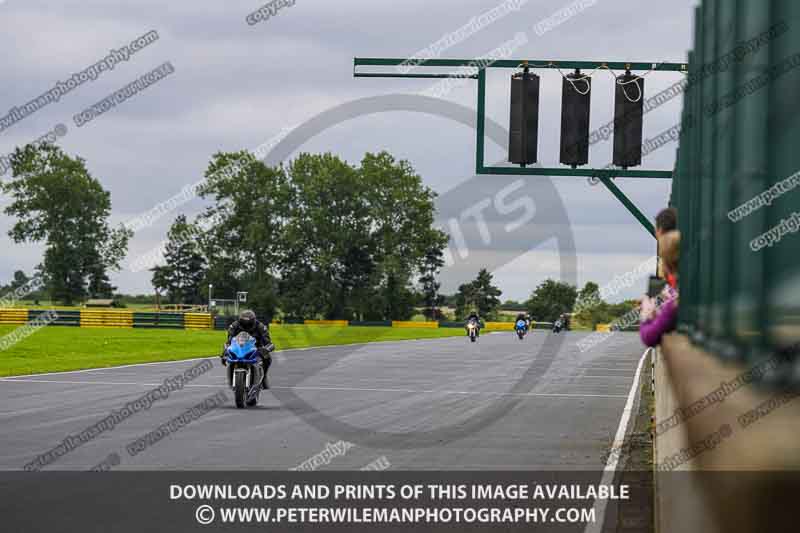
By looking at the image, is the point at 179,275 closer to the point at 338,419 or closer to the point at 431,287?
the point at 431,287

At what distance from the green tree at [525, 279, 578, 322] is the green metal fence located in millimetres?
159424

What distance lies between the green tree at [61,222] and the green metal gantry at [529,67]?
94076 mm

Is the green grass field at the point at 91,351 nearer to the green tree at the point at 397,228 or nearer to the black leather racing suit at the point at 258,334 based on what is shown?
the black leather racing suit at the point at 258,334

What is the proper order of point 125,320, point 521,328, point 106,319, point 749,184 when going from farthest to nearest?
point 106,319 < point 125,320 < point 521,328 < point 749,184

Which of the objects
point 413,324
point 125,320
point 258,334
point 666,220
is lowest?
→ point 413,324

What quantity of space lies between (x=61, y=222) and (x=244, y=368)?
101808 mm

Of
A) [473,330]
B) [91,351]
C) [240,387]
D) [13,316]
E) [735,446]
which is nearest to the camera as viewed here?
[735,446]

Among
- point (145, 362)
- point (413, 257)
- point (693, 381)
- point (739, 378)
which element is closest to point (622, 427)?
point (693, 381)

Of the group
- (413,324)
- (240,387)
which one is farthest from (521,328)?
(240,387)

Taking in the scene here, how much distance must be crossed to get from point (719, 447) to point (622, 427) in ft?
45.9

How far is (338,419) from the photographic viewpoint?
52.6ft

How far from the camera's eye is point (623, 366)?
117ft

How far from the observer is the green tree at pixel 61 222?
369ft

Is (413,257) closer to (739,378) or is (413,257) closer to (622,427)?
(622,427)
